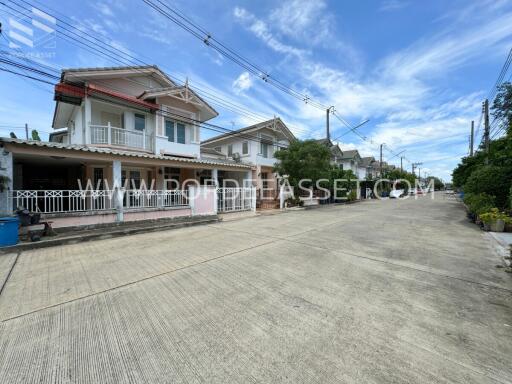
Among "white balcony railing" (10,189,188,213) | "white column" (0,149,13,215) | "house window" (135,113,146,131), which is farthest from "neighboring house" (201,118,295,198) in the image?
"white column" (0,149,13,215)

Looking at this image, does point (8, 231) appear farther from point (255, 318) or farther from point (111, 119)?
point (111, 119)

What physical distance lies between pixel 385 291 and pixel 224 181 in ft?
47.4

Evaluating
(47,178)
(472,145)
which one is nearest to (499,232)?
(47,178)

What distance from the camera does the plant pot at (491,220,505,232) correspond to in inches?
332

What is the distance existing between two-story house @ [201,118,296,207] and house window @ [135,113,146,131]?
670 centimetres

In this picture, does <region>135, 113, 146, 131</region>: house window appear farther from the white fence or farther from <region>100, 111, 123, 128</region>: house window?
the white fence

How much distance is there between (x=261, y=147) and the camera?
1883 centimetres

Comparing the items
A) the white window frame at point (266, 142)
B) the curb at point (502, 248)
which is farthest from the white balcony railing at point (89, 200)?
the curb at point (502, 248)

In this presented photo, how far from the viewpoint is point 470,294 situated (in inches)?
139

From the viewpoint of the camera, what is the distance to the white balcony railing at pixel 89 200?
7246 millimetres

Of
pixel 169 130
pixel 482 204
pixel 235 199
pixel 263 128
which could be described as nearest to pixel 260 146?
pixel 263 128

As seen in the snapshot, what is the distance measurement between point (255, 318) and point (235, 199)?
10.9m

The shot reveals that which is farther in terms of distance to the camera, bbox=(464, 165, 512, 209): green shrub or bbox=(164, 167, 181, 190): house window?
bbox=(164, 167, 181, 190): house window

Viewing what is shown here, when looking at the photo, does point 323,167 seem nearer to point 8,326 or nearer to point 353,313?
point 353,313
